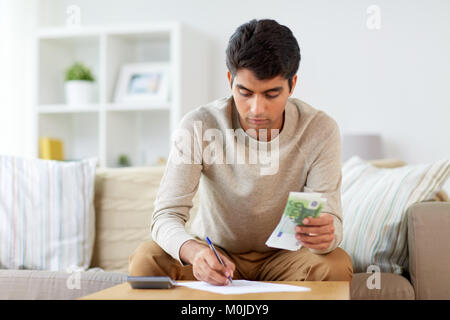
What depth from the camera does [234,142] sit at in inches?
67.8

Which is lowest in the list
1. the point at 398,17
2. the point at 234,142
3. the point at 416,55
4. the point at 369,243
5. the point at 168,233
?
the point at 369,243

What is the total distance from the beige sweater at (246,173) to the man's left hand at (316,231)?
0.78 feet

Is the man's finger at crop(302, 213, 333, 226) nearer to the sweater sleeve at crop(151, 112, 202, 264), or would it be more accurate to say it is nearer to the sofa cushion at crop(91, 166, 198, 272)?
the sweater sleeve at crop(151, 112, 202, 264)

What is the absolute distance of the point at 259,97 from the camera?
5.23 feet

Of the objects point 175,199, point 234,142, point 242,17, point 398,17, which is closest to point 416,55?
point 398,17

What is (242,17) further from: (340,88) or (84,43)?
(84,43)

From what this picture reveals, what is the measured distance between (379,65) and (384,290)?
2.14 m

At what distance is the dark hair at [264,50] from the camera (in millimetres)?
1548

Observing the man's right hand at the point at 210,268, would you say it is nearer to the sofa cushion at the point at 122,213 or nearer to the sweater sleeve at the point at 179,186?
the sweater sleeve at the point at 179,186

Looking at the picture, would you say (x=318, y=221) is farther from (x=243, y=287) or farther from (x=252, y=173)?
(x=252, y=173)
